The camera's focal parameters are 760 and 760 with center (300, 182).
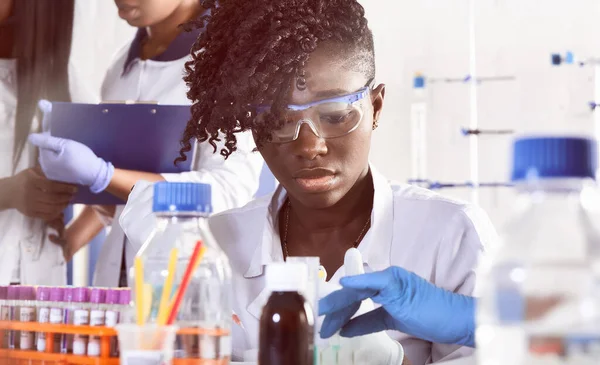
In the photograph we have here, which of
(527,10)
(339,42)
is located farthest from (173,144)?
(527,10)

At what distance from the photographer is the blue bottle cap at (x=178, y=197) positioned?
87 centimetres

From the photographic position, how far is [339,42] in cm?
163

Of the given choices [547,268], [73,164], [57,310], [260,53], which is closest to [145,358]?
[57,310]

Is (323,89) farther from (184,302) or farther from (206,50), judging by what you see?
(184,302)

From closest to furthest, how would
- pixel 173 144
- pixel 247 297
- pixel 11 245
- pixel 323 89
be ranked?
pixel 323 89, pixel 247 297, pixel 173 144, pixel 11 245

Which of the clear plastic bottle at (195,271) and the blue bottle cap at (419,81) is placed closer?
the clear plastic bottle at (195,271)

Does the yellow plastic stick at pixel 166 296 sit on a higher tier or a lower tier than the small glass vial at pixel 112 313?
higher

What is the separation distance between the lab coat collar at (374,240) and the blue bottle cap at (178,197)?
2.35 feet

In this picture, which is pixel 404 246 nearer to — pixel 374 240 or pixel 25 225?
pixel 374 240

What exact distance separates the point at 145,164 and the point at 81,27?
69 cm

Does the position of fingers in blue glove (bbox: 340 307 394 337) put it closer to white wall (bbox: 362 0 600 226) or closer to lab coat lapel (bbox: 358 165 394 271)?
lab coat lapel (bbox: 358 165 394 271)

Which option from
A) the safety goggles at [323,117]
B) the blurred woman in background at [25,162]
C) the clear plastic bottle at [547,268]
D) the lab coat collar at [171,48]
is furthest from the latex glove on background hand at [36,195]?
the clear plastic bottle at [547,268]

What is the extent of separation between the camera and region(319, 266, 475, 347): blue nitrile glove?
0.95 m

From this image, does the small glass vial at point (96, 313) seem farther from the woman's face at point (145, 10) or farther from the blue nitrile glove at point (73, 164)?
the woman's face at point (145, 10)
